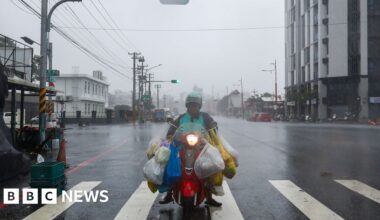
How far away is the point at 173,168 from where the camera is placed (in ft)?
18.9

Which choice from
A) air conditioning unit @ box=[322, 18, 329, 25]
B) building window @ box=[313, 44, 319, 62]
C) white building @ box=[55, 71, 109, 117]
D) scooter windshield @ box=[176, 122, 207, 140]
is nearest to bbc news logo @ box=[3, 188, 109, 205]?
scooter windshield @ box=[176, 122, 207, 140]

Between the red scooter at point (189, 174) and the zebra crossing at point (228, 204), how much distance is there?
1.73ft

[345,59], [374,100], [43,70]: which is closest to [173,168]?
[43,70]

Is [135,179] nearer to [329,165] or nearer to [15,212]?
[15,212]

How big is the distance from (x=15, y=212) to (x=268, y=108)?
10227 cm

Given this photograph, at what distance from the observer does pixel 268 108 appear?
106 metres

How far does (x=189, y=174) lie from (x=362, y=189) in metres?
4.54

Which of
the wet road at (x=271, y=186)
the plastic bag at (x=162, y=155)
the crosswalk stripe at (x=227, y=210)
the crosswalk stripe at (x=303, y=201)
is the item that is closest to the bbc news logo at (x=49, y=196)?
the wet road at (x=271, y=186)

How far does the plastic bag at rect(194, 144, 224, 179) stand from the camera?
568cm

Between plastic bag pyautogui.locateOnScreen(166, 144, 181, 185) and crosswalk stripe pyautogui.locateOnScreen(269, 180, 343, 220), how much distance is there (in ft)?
7.05

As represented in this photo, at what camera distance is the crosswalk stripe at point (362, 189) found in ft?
25.3

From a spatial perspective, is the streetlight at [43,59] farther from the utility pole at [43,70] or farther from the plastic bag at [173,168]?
the plastic bag at [173,168]

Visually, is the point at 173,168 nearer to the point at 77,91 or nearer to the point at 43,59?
the point at 43,59

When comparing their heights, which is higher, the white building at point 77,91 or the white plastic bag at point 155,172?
the white building at point 77,91
